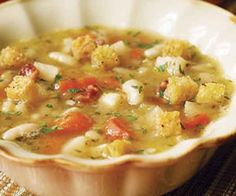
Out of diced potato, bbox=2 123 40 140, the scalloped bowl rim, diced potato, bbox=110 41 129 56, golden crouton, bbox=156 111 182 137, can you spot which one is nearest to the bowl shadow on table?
golden crouton, bbox=156 111 182 137

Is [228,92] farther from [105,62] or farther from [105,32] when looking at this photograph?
[105,32]

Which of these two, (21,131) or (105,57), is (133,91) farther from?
(21,131)

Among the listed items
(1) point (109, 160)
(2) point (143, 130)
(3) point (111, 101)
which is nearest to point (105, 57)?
(3) point (111, 101)

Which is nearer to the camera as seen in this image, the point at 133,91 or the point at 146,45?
the point at 133,91

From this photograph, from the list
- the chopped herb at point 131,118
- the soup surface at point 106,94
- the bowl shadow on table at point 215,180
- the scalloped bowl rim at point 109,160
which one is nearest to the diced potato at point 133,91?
the soup surface at point 106,94

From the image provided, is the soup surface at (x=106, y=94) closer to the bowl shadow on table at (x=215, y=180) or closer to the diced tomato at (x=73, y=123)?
the diced tomato at (x=73, y=123)
